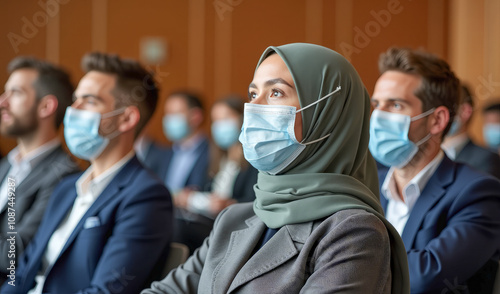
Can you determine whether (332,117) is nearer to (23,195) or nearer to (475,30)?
(23,195)

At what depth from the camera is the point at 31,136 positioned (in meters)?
3.33

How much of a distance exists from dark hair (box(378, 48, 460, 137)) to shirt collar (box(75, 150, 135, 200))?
4.37ft

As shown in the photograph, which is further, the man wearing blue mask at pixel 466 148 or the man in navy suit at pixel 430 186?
the man wearing blue mask at pixel 466 148

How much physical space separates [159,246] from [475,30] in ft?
18.5

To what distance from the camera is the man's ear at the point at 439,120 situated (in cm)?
255

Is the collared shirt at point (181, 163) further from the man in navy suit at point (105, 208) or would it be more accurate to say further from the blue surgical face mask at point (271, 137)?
the blue surgical face mask at point (271, 137)

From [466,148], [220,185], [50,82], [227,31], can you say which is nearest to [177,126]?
[220,185]

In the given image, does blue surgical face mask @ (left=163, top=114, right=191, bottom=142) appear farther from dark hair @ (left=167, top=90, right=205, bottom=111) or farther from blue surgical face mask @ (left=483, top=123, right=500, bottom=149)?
blue surgical face mask @ (left=483, top=123, right=500, bottom=149)

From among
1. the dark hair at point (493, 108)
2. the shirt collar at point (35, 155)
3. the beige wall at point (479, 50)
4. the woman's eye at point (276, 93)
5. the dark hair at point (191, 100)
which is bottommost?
the shirt collar at point (35, 155)

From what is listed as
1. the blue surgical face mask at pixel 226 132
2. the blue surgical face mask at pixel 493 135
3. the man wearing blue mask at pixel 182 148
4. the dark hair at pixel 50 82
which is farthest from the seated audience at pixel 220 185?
the blue surgical face mask at pixel 493 135

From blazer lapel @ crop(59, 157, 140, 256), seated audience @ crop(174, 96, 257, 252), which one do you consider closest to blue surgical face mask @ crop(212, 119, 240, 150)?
seated audience @ crop(174, 96, 257, 252)

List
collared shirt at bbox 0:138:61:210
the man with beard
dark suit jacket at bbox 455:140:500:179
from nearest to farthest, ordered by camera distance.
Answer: the man with beard → collared shirt at bbox 0:138:61:210 → dark suit jacket at bbox 455:140:500:179

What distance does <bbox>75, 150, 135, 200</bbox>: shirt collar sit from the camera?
2.64m

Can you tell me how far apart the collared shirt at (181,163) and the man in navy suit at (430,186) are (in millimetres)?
3572
